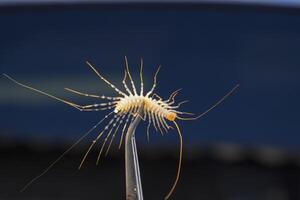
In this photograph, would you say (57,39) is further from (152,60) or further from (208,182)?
(208,182)

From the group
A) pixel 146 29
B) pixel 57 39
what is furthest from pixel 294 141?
pixel 57 39

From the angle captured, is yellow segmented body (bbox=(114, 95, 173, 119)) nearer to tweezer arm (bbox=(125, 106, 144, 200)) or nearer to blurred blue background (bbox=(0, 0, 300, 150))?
tweezer arm (bbox=(125, 106, 144, 200))

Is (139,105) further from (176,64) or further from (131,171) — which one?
(176,64)

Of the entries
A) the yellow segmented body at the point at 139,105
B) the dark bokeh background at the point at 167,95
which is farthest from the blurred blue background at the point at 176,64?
the yellow segmented body at the point at 139,105

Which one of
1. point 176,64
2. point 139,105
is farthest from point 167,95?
point 139,105

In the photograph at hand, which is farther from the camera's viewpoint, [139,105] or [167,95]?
[167,95]

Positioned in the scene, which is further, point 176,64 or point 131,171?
point 176,64

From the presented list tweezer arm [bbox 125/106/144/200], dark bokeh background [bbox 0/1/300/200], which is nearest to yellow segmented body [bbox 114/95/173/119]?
tweezer arm [bbox 125/106/144/200]

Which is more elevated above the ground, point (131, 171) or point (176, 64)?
point (176, 64)
